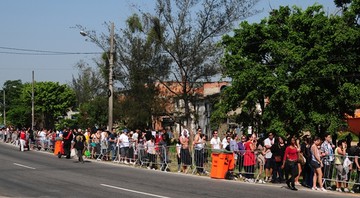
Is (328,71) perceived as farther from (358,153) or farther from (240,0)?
(240,0)

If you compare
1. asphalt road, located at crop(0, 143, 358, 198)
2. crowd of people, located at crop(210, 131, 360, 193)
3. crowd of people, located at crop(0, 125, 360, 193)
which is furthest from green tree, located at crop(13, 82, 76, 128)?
crowd of people, located at crop(210, 131, 360, 193)

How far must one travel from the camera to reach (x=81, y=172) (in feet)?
68.4

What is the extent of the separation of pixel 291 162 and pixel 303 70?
13.8 meters

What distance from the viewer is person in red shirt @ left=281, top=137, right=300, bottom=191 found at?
53.8 feet

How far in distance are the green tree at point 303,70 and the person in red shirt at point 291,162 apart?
1278cm

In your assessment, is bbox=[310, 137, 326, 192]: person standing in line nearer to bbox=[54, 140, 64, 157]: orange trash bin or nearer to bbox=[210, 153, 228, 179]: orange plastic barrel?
bbox=[210, 153, 228, 179]: orange plastic barrel

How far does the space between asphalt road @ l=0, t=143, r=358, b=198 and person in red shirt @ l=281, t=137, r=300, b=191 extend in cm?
32

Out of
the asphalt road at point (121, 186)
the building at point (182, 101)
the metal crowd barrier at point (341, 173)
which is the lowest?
the asphalt road at point (121, 186)

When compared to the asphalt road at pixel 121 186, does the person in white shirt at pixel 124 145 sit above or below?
above

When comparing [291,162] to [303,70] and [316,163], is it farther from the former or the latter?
[303,70]

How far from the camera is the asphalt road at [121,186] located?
565 inches

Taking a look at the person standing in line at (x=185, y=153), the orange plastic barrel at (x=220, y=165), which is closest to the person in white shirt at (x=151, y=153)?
the person standing in line at (x=185, y=153)

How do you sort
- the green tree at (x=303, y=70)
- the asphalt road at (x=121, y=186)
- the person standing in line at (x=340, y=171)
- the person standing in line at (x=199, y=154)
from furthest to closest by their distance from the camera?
the green tree at (x=303, y=70) → the person standing in line at (x=199, y=154) → the person standing in line at (x=340, y=171) → the asphalt road at (x=121, y=186)

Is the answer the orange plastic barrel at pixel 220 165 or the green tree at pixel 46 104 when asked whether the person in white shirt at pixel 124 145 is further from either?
the green tree at pixel 46 104
